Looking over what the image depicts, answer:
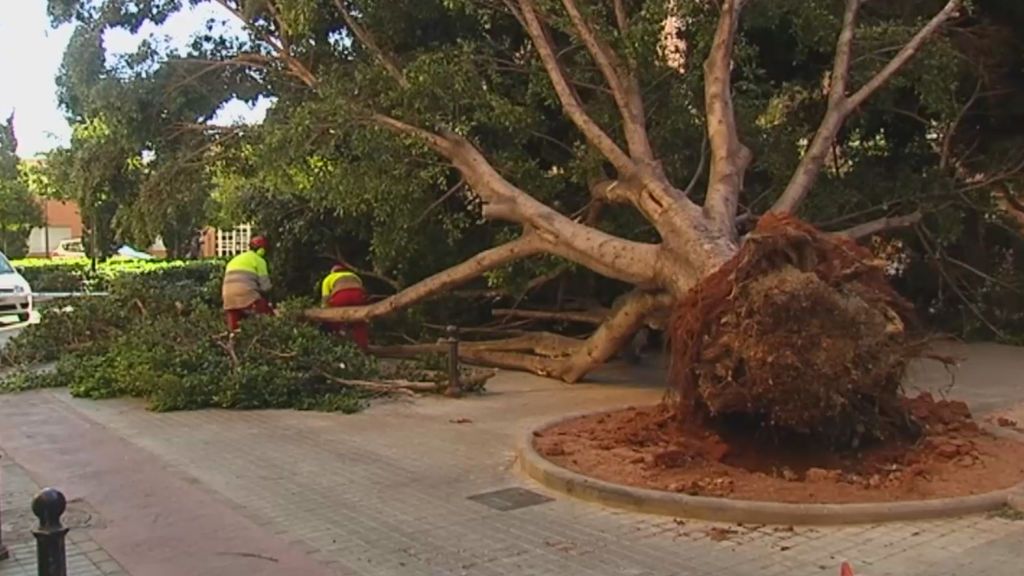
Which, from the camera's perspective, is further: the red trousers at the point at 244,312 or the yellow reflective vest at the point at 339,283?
the yellow reflective vest at the point at 339,283

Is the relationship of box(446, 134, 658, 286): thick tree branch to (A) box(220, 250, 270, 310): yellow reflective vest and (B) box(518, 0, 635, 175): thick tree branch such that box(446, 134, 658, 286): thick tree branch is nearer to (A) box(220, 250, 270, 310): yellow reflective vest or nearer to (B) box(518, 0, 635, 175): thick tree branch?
(B) box(518, 0, 635, 175): thick tree branch

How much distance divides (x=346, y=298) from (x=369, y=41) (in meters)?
3.59

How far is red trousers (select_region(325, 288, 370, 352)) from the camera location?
13859mm

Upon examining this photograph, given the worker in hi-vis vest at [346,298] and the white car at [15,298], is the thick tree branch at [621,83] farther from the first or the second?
the white car at [15,298]

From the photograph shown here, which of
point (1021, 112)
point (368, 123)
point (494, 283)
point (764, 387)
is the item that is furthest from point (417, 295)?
point (1021, 112)

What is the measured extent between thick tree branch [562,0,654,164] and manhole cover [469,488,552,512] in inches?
184

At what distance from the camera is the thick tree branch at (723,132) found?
383 inches

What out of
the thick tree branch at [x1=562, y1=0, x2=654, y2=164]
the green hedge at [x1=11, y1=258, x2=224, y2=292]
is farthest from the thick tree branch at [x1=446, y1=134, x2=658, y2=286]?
the green hedge at [x1=11, y1=258, x2=224, y2=292]

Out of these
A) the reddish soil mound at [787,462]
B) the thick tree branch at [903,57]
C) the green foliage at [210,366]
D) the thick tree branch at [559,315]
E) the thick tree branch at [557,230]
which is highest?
the thick tree branch at [903,57]

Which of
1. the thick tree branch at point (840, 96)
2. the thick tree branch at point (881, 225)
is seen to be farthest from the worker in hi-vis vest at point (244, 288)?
the thick tree branch at point (881, 225)

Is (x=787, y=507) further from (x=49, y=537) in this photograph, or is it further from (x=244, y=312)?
(x=244, y=312)

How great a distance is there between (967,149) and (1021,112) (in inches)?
46.8

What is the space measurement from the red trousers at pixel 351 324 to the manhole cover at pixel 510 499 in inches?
271

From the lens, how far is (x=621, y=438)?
8.23m
